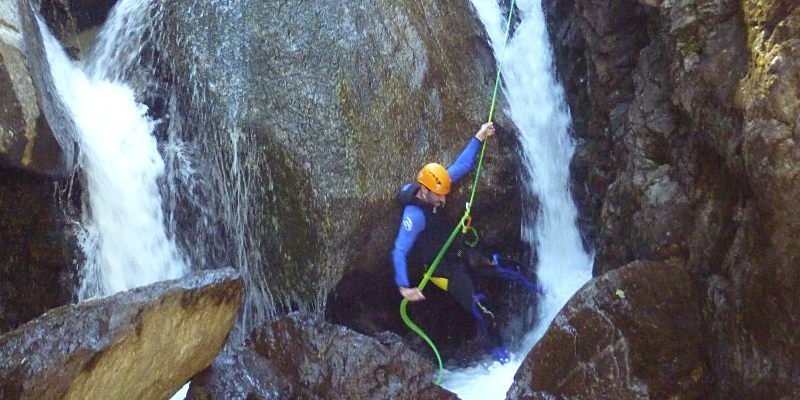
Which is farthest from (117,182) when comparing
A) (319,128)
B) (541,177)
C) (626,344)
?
(626,344)

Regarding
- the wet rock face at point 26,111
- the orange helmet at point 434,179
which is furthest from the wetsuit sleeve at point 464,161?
the wet rock face at point 26,111

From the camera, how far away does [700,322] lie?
5.41m

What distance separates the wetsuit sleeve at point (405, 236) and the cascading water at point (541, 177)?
4.52ft

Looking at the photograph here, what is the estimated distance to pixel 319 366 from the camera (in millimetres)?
5938

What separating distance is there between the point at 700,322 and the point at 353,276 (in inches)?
123

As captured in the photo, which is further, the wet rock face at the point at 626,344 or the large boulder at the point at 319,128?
the large boulder at the point at 319,128

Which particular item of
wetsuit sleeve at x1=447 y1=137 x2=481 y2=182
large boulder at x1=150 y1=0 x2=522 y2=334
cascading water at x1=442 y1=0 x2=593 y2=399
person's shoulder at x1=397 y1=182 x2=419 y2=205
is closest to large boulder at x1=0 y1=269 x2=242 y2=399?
large boulder at x1=150 y1=0 x2=522 y2=334

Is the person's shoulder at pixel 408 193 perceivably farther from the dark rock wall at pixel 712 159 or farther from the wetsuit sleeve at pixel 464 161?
the dark rock wall at pixel 712 159

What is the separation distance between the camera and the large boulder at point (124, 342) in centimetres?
408

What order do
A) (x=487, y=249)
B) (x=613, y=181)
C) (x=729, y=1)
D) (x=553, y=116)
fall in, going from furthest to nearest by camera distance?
1. (x=553, y=116)
2. (x=487, y=249)
3. (x=613, y=181)
4. (x=729, y=1)

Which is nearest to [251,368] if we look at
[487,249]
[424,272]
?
[424,272]

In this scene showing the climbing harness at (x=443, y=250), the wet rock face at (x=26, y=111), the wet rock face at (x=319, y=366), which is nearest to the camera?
the wet rock face at (x=26, y=111)

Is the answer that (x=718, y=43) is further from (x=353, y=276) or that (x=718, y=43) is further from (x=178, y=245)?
(x=178, y=245)

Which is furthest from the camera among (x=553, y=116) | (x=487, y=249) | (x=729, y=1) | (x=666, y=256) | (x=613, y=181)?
(x=553, y=116)
